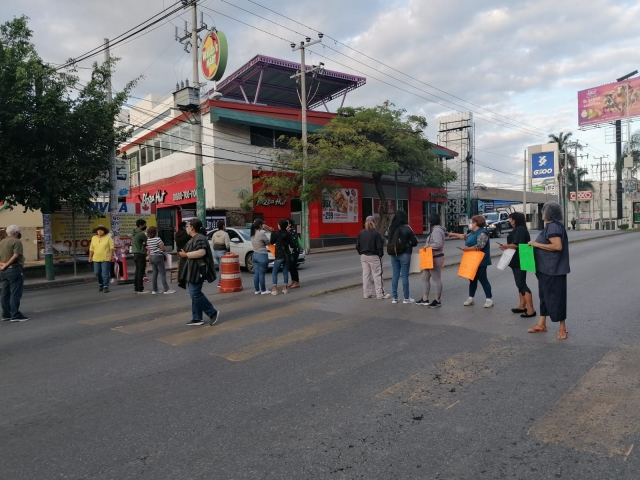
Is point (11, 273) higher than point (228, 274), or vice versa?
point (11, 273)

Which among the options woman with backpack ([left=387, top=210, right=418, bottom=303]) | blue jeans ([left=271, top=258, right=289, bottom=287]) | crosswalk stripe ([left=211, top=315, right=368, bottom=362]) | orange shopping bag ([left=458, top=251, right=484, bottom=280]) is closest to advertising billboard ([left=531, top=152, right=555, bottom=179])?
blue jeans ([left=271, top=258, right=289, bottom=287])

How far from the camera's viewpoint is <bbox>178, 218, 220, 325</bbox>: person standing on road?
7326mm

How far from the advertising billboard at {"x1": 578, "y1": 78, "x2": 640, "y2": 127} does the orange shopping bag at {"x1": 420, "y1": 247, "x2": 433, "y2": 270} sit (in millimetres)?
59475

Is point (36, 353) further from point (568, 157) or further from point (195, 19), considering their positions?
point (568, 157)

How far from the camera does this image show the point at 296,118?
30031mm

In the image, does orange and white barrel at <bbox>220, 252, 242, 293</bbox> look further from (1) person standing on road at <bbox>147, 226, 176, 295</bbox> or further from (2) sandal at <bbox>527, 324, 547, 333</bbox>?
(2) sandal at <bbox>527, 324, 547, 333</bbox>

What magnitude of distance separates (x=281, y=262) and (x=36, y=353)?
217 inches

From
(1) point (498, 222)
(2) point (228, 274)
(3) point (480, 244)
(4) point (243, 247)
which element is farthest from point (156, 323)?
(1) point (498, 222)

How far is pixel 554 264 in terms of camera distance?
6012mm

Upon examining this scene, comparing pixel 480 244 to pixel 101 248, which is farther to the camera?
pixel 101 248

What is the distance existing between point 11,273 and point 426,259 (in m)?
7.38

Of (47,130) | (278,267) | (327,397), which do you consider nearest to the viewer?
(327,397)

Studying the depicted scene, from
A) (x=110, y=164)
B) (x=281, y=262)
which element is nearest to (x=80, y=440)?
(x=281, y=262)

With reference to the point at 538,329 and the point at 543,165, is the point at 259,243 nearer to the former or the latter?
the point at 538,329
